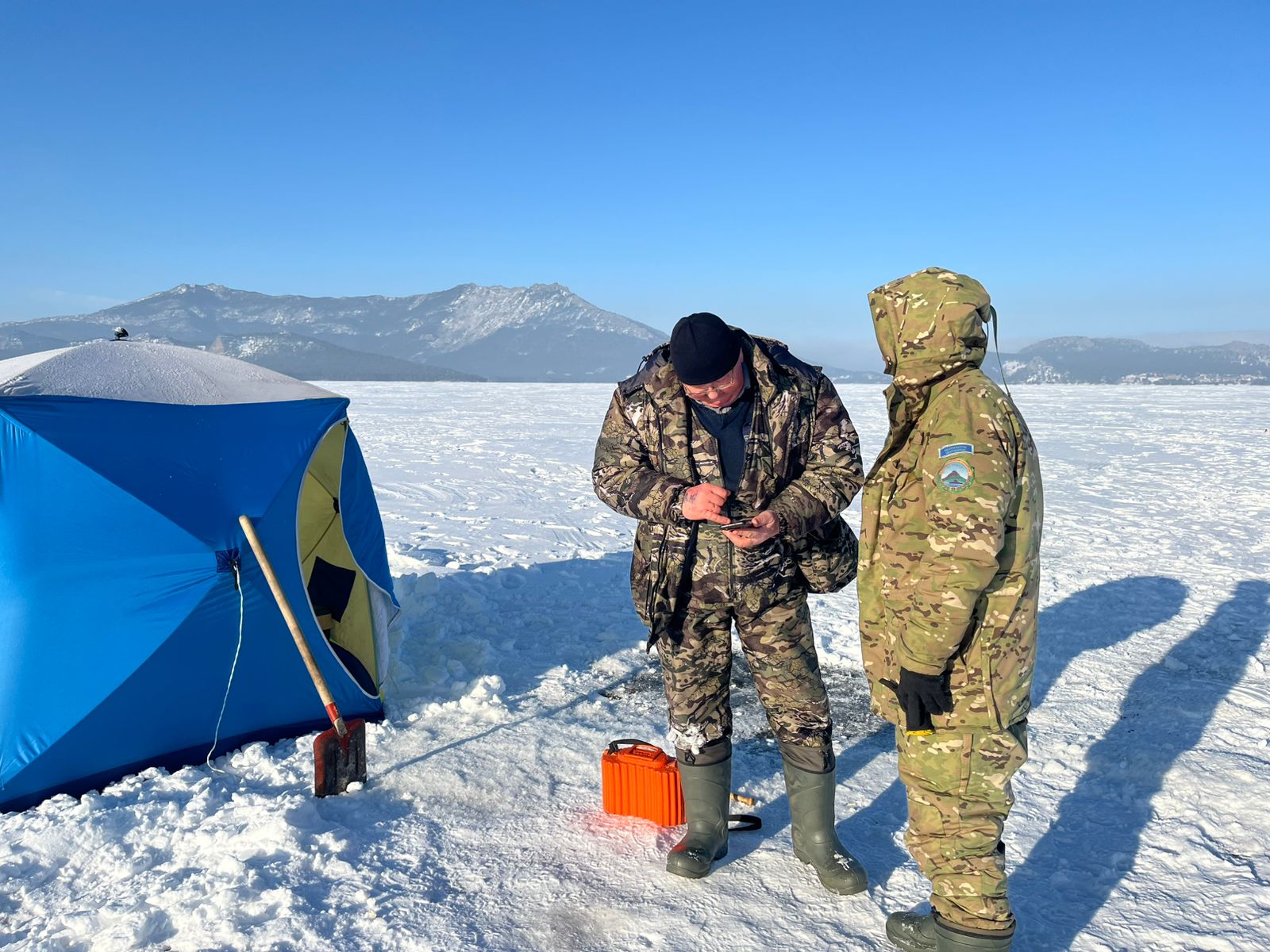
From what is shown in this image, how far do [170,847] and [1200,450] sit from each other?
19005mm

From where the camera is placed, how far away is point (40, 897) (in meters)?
3.18

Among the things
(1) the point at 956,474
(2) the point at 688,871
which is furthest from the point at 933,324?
(2) the point at 688,871

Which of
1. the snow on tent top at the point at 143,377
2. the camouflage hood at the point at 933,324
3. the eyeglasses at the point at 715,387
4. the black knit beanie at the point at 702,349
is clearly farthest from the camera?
the snow on tent top at the point at 143,377

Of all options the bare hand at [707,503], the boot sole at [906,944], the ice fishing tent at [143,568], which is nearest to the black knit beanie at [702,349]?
the bare hand at [707,503]

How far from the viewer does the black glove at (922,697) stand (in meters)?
2.57

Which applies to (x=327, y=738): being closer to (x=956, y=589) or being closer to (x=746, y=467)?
(x=746, y=467)

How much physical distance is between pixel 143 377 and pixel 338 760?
7.35 feet

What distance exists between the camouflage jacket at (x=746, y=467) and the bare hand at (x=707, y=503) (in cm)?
8

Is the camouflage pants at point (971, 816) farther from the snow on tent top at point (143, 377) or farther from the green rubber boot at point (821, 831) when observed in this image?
the snow on tent top at point (143, 377)

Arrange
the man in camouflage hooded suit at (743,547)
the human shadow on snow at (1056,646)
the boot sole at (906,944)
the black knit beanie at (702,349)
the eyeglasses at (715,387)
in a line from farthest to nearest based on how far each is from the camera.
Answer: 1. the human shadow on snow at (1056,646)
2. the man in camouflage hooded suit at (743,547)
3. the eyeglasses at (715,387)
4. the black knit beanie at (702,349)
5. the boot sole at (906,944)


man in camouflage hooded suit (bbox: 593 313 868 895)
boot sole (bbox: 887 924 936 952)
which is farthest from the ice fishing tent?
boot sole (bbox: 887 924 936 952)

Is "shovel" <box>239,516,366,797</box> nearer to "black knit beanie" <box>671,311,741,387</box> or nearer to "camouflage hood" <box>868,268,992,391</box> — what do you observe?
"black knit beanie" <box>671,311,741,387</box>

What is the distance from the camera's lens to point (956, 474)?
8.03 ft

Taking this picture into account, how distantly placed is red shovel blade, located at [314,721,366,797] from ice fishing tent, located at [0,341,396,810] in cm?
61
